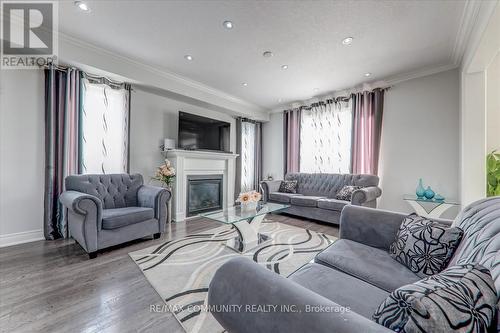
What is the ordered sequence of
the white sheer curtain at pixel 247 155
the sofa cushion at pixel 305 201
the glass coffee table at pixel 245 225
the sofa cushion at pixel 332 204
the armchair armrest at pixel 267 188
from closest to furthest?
the glass coffee table at pixel 245 225, the sofa cushion at pixel 332 204, the sofa cushion at pixel 305 201, the armchair armrest at pixel 267 188, the white sheer curtain at pixel 247 155

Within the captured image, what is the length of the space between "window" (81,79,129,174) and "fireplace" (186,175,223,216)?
123cm

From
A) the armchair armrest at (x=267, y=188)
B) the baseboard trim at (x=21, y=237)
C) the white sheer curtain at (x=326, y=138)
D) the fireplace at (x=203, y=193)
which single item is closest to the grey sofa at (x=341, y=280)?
the armchair armrest at (x=267, y=188)

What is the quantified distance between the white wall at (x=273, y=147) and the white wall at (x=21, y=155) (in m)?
4.52

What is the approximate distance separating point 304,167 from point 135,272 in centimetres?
403

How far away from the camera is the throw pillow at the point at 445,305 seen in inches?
20.1

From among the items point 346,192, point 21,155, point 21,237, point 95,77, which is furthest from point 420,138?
point 21,237

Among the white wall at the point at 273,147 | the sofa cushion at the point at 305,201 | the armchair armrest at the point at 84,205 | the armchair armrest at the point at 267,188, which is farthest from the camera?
the white wall at the point at 273,147

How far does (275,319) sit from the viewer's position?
25.2 inches

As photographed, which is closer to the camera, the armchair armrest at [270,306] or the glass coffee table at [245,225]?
the armchair armrest at [270,306]

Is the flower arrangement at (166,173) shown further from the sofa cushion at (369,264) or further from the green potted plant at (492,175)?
the green potted plant at (492,175)

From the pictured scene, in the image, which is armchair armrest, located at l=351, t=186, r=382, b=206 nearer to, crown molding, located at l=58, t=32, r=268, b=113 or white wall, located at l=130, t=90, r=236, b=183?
crown molding, located at l=58, t=32, r=268, b=113

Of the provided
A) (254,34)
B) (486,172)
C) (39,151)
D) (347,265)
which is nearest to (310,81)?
(254,34)

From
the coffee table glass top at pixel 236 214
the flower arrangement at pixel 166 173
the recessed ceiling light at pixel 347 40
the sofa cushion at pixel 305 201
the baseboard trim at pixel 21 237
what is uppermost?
the recessed ceiling light at pixel 347 40

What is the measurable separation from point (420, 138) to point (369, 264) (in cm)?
331
